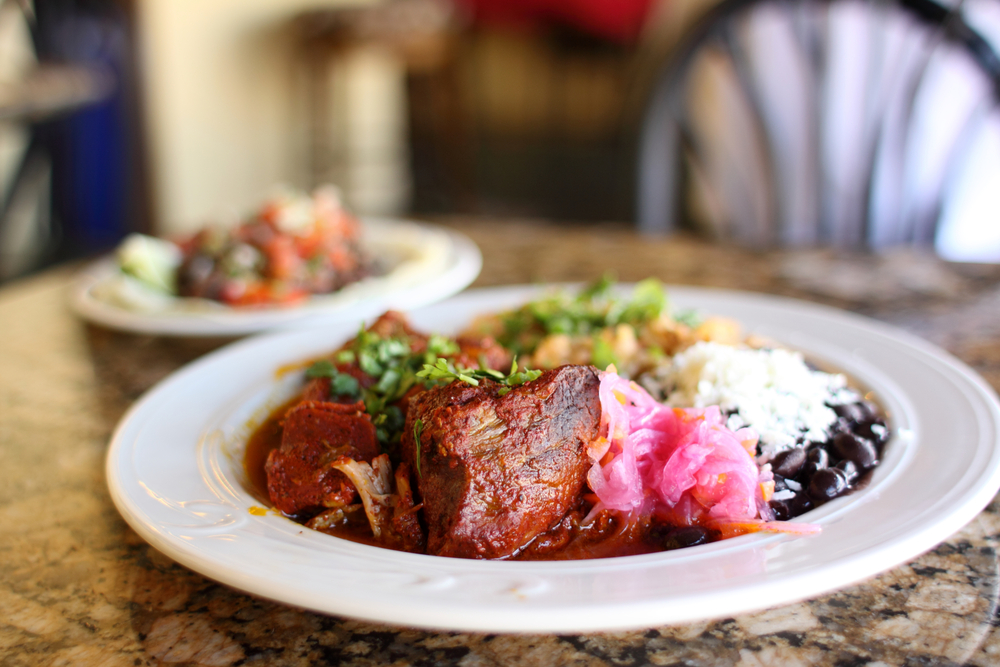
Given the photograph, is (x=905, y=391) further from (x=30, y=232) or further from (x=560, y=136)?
(x=560, y=136)

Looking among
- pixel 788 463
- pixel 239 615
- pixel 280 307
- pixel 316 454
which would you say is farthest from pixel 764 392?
pixel 280 307

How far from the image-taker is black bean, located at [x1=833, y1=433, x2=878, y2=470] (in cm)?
119

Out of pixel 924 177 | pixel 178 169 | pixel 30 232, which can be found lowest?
pixel 30 232

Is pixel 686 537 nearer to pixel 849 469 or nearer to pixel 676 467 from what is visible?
pixel 676 467

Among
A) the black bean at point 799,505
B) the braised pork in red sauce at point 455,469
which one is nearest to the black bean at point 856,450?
the black bean at point 799,505

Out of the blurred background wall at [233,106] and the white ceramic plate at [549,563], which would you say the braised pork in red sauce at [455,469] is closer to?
the white ceramic plate at [549,563]

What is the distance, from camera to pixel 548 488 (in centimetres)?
110

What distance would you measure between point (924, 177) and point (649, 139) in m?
1.02

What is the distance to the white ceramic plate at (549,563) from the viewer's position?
0.82 m

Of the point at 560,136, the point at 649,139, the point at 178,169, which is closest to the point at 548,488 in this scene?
the point at 649,139

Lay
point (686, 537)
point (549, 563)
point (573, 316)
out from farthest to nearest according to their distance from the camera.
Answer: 1. point (573, 316)
2. point (686, 537)
3. point (549, 563)

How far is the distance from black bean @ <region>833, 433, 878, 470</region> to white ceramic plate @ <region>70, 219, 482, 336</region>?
116cm

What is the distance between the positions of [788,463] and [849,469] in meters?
0.09

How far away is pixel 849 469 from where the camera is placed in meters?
1.17
